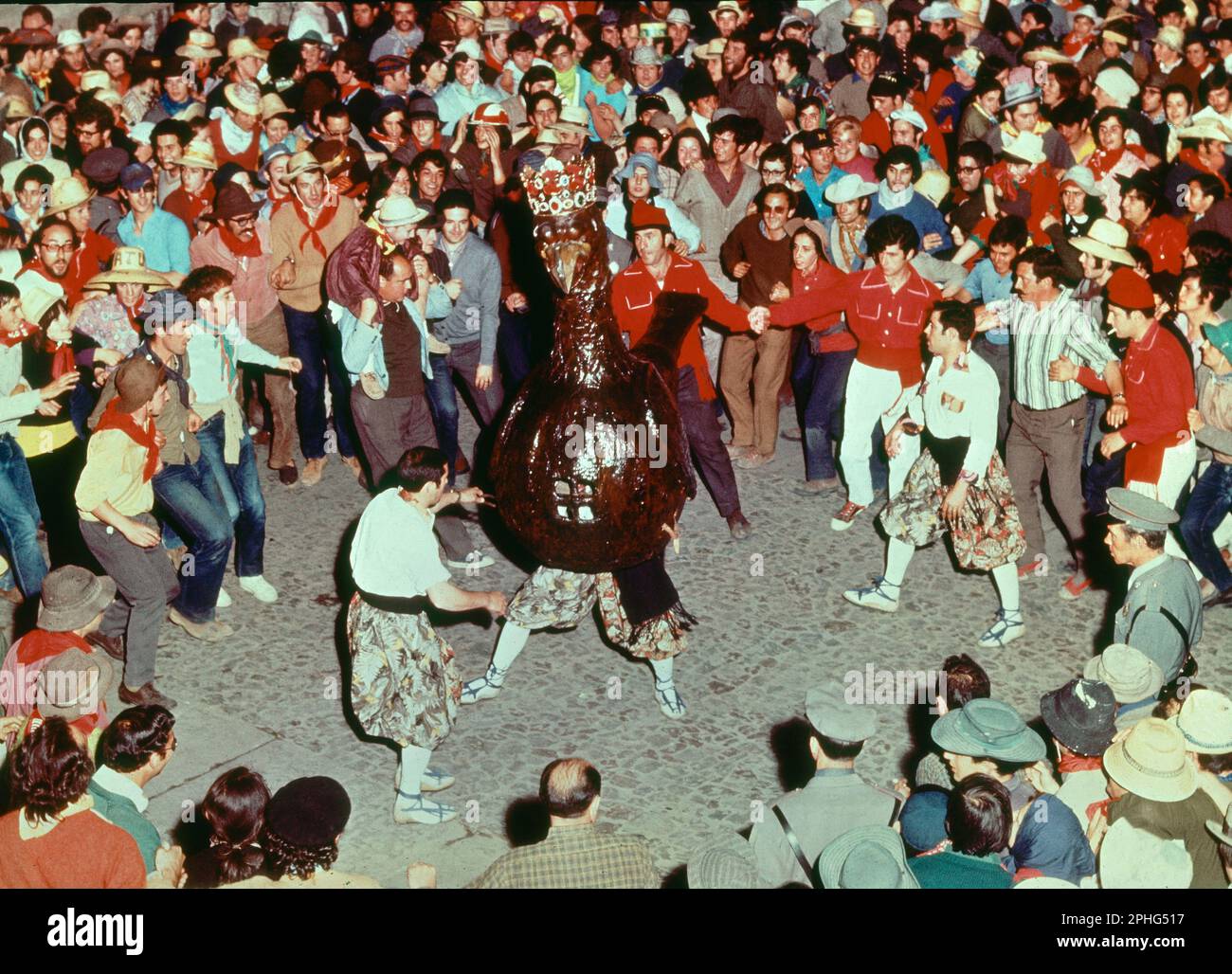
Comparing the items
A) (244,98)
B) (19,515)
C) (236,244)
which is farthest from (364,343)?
(244,98)

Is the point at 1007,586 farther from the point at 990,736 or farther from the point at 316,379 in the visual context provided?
the point at 316,379

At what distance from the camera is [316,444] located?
31.8ft

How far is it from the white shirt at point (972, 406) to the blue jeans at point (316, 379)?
359cm

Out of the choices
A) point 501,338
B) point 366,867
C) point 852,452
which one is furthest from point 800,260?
point 366,867

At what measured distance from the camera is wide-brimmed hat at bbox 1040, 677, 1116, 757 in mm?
5441

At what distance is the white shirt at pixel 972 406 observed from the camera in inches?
302

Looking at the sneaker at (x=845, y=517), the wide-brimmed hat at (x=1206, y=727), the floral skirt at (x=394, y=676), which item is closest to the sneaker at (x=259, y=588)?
the floral skirt at (x=394, y=676)

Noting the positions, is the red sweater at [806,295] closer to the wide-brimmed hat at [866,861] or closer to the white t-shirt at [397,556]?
the white t-shirt at [397,556]

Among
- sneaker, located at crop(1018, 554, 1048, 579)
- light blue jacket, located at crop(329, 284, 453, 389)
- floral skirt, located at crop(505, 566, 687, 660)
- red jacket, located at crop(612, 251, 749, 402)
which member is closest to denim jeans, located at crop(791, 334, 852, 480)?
red jacket, located at crop(612, 251, 749, 402)

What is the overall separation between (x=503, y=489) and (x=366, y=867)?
171cm

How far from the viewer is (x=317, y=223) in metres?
9.42

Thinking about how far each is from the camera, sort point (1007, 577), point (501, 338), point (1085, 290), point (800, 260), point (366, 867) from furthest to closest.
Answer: point (501, 338) → point (800, 260) → point (1085, 290) → point (1007, 577) → point (366, 867)

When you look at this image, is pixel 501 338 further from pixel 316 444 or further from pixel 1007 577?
pixel 1007 577

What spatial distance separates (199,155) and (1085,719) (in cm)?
703
